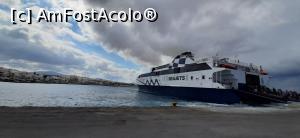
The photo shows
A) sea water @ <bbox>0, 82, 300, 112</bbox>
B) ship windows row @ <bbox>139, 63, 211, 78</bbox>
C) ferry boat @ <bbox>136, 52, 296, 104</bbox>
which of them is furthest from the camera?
ship windows row @ <bbox>139, 63, 211, 78</bbox>

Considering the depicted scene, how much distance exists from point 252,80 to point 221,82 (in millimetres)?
6262

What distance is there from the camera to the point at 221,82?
3306 centimetres

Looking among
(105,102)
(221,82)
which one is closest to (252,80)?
(221,82)

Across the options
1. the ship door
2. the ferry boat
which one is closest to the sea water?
the ferry boat

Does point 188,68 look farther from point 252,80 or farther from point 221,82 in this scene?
point 252,80

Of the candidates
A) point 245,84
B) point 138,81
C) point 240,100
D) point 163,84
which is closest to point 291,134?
point 240,100

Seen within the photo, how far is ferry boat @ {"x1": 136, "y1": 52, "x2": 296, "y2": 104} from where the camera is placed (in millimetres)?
31641

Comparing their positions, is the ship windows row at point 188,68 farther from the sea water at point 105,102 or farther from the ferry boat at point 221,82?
the sea water at point 105,102

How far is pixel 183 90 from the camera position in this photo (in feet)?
133

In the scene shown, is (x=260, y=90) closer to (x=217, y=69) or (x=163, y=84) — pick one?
(x=217, y=69)

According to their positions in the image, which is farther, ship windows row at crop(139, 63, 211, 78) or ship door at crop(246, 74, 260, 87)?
ship windows row at crop(139, 63, 211, 78)

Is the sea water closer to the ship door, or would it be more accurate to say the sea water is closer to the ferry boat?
the ferry boat

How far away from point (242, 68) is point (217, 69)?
512 cm

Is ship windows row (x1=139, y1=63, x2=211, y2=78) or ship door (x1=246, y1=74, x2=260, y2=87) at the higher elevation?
ship windows row (x1=139, y1=63, x2=211, y2=78)
